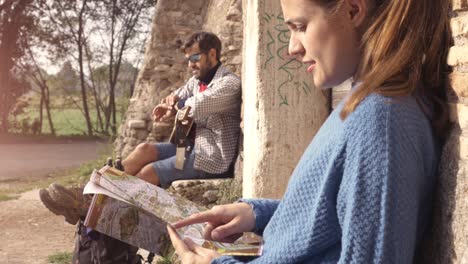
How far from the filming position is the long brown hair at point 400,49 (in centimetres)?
104

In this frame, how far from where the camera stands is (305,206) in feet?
3.58

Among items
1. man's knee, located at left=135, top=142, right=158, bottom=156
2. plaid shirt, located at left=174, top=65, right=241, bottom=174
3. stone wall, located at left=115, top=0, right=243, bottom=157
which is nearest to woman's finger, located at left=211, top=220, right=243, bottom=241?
plaid shirt, located at left=174, top=65, right=241, bottom=174

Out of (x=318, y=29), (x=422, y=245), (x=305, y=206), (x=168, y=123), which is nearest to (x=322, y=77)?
(x=318, y=29)

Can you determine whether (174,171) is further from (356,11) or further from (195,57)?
(356,11)

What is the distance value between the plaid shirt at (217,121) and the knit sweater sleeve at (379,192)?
136 inches

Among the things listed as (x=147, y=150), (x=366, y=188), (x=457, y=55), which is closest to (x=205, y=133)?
(x=147, y=150)

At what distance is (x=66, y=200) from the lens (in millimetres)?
3398

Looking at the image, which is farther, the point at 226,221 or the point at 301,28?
the point at 226,221

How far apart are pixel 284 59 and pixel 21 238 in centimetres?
286

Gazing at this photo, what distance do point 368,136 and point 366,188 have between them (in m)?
0.09

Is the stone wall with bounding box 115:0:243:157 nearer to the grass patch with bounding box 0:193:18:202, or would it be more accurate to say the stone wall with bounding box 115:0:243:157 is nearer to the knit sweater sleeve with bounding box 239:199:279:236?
the grass patch with bounding box 0:193:18:202

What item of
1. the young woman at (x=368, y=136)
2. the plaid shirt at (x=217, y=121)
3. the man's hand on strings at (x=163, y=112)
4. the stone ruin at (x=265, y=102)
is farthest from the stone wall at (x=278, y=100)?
the young woman at (x=368, y=136)

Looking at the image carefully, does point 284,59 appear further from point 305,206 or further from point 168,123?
point 168,123

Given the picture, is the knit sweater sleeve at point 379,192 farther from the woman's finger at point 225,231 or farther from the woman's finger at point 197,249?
the woman's finger at point 225,231
